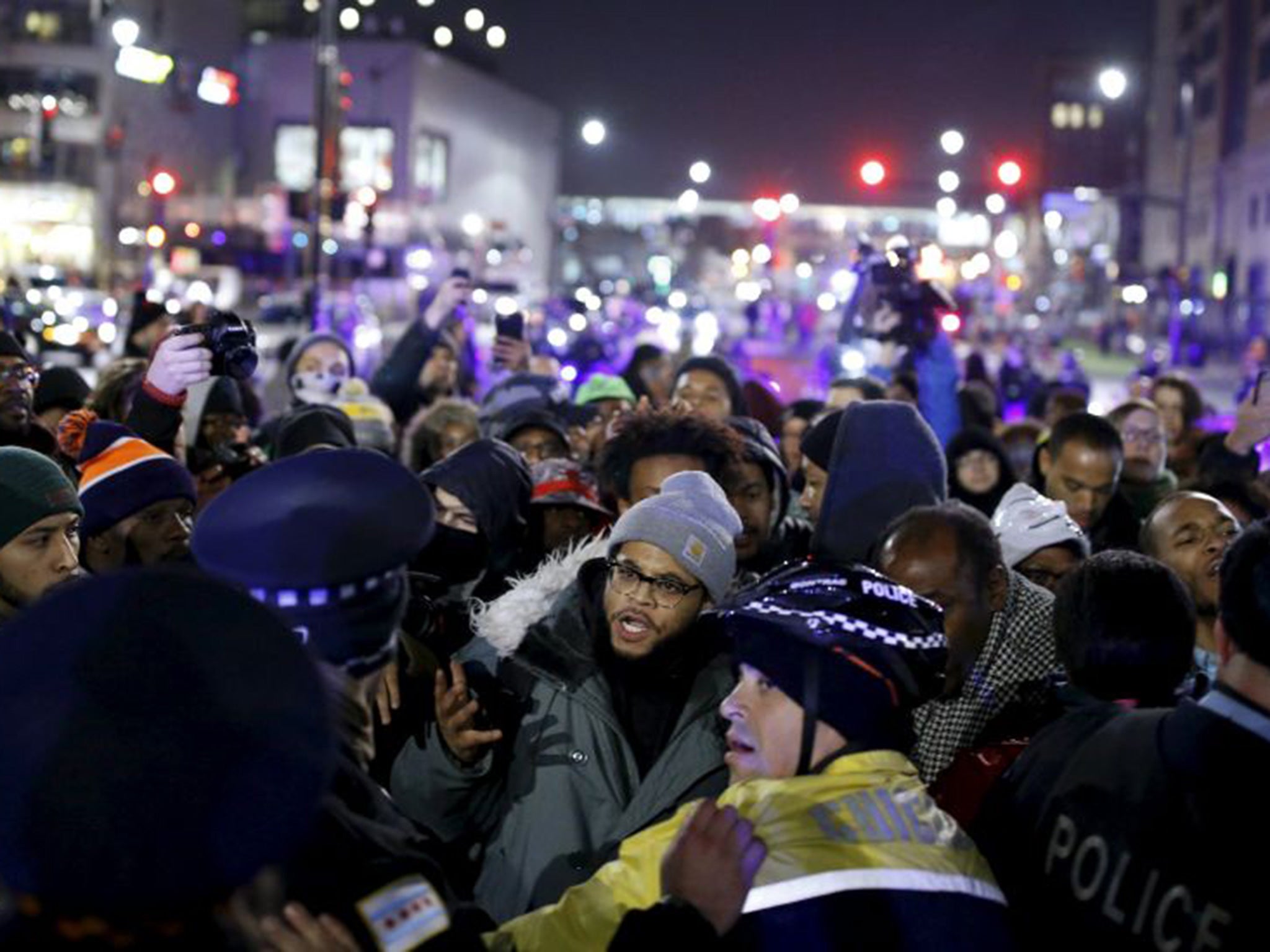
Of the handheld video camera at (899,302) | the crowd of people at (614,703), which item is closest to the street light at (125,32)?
the handheld video camera at (899,302)

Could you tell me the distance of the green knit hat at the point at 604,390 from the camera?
1054 cm

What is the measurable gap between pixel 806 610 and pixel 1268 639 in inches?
32.1

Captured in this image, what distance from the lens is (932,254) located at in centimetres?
1189

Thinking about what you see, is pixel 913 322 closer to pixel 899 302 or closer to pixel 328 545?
pixel 899 302

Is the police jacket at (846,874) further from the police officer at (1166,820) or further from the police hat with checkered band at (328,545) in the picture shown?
the police hat with checkered band at (328,545)

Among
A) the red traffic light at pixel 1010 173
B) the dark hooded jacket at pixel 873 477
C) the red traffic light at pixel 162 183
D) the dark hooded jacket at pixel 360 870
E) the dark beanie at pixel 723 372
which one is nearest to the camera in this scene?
the dark hooded jacket at pixel 360 870

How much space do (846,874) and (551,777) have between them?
1.37 m

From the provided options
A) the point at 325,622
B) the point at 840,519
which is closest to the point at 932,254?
the point at 840,519

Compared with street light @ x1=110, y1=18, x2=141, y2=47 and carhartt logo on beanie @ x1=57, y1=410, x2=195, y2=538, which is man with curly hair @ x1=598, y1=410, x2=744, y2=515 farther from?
street light @ x1=110, y1=18, x2=141, y2=47

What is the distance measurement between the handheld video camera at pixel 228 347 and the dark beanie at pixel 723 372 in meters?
3.56

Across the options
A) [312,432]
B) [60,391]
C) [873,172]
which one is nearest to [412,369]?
[60,391]

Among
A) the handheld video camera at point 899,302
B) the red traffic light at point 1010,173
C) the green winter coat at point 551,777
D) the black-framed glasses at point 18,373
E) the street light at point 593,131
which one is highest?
the street light at point 593,131

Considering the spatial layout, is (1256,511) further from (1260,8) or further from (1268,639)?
(1260,8)

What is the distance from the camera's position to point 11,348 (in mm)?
8141
